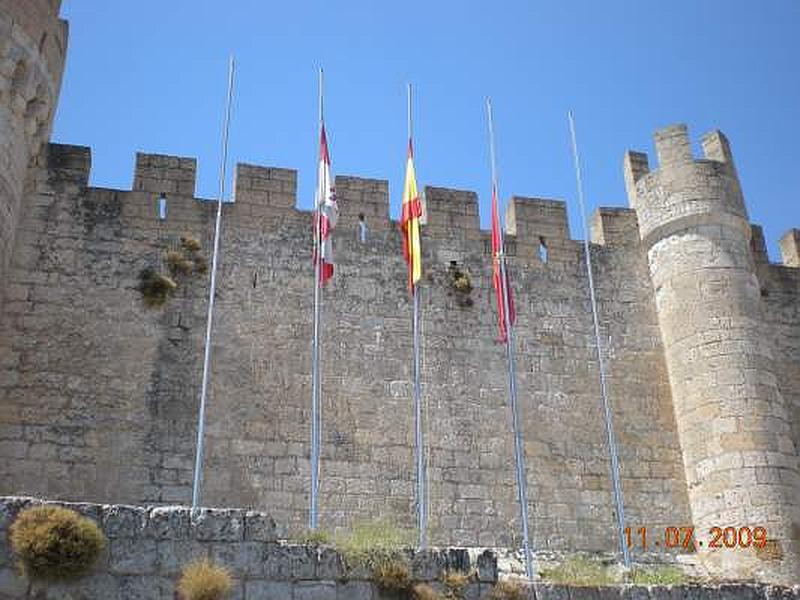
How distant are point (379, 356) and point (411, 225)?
1.54m

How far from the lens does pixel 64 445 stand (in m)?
10.8

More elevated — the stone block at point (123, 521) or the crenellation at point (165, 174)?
the crenellation at point (165, 174)

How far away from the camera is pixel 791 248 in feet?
48.2

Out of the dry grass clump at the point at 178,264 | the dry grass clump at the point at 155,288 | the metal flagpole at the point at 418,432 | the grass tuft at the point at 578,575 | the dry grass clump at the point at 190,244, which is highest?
the dry grass clump at the point at 190,244

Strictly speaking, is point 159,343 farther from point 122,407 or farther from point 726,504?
point 726,504

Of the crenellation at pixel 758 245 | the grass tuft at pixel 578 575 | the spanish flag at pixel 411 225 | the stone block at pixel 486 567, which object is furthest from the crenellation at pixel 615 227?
the stone block at pixel 486 567

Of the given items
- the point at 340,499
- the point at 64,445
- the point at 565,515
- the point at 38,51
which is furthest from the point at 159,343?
the point at 565,515

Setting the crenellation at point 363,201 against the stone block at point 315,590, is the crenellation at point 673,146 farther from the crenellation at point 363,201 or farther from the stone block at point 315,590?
the stone block at point 315,590

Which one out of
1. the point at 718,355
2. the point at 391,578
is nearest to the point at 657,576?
the point at 718,355

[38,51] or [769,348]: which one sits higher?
[38,51]

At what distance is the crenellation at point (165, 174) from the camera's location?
12648 millimetres

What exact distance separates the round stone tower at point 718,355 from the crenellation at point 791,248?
4.81 ft

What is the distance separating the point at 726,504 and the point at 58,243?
26.0 feet

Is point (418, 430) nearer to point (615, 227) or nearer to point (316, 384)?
point (316, 384)
